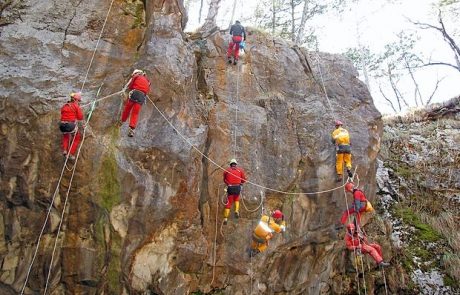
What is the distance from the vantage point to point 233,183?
9.02 metres

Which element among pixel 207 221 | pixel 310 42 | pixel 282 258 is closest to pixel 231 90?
pixel 207 221

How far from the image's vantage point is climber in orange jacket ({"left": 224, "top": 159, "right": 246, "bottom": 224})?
899 centimetres

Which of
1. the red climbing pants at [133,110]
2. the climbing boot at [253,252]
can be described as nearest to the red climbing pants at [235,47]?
the red climbing pants at [133,110]

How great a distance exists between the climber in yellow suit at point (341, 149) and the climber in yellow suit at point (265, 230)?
7.74 feet

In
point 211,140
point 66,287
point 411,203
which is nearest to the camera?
point 66,287

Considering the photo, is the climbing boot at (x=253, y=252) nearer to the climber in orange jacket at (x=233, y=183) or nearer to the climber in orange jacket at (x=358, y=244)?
the climber in orange jacket at (x=233, y=183)

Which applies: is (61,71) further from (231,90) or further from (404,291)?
(404,291)

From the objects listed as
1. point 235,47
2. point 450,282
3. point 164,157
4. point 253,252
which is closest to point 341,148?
point 253,252

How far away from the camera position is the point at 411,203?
1398 cm

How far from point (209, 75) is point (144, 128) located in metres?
3.29

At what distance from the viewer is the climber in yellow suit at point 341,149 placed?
1030 cm

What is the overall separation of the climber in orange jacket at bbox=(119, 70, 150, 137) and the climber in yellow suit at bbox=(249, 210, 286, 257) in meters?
3.62

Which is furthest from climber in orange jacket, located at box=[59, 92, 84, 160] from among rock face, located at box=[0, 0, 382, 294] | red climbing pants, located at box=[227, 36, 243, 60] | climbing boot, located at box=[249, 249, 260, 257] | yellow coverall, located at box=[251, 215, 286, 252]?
red climbing pants, located at box=[227, 36, 243, 60]

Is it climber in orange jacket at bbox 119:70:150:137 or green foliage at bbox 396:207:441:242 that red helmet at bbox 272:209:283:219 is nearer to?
climber in orange jacket at bbox 119:70:150:137
